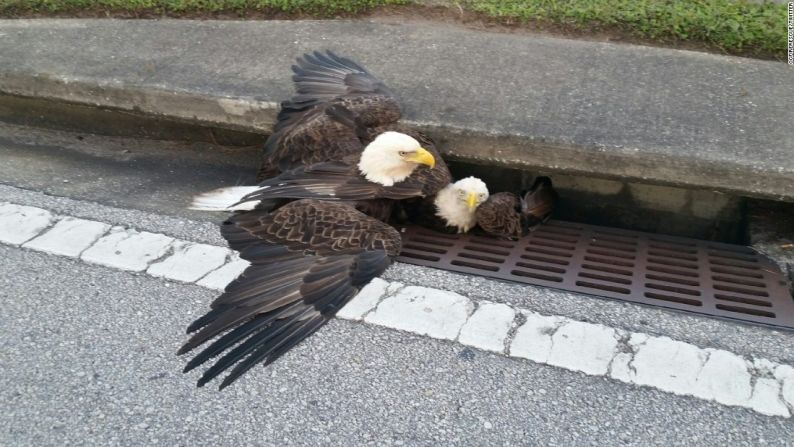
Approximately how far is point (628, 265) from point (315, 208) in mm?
1606

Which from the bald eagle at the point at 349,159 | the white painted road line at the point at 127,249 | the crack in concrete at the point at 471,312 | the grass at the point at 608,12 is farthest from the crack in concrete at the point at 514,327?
the grass at the point at 608,12

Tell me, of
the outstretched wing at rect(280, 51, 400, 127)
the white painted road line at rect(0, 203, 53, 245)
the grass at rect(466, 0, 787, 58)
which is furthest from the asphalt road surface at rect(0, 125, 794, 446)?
the grass at rect(466, 0, 787, 58)

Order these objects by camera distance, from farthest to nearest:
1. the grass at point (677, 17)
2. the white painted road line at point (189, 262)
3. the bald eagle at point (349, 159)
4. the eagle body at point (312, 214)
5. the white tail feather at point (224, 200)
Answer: the grass at point (677, 17) < the white tail feather at point (224, 200) < the bald eagle at point (349, 159) < the white painted road line at point (189, 262) < the eagle body at point (312, 214)

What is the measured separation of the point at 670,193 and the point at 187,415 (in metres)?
2.74

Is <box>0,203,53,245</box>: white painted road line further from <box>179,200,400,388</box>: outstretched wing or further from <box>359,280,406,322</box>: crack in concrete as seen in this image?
<box>359,280,406,322</box>: crack in concrete

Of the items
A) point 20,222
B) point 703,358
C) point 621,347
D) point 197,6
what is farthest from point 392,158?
point 197,6

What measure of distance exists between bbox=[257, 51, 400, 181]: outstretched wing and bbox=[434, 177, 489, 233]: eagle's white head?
50cm

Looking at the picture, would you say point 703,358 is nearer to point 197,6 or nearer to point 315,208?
point 315,208

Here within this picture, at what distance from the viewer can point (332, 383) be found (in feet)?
9.65

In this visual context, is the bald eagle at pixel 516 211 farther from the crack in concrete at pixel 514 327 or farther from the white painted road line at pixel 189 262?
the white painted road line at pixel 189 262

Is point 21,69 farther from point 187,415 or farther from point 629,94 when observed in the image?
point 629,94

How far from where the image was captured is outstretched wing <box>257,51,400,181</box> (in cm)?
395

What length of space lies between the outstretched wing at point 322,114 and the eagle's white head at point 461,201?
50cm

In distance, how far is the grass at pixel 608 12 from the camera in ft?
15.5
